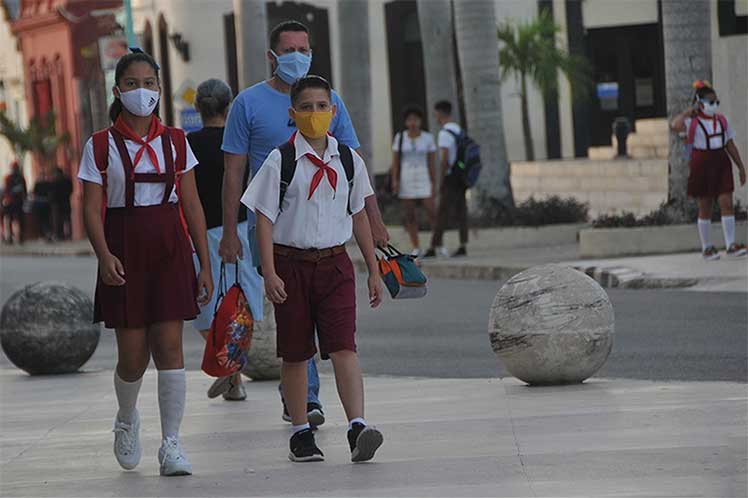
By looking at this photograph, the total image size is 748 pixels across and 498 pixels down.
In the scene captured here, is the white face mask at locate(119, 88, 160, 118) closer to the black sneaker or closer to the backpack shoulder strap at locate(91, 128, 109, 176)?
the backpack shoulder strap at locate(91, 128, 109, 176)

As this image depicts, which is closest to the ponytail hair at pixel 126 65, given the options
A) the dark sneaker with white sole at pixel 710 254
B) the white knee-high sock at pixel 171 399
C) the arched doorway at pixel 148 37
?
the white knee-high sock at pixel 171 399

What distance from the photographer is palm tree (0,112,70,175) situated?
51000 mm

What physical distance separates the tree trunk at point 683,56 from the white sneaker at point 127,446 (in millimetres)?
15041

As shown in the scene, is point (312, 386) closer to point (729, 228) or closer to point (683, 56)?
point (729, 228)

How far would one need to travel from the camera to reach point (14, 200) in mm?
48594

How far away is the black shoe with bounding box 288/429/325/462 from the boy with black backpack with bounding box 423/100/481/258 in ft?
48.3

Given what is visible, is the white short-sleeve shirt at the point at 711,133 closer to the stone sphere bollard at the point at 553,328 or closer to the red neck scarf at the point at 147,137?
the stone sphere bollard at the point at 553,328

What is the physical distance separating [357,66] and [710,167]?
10187 millimetres

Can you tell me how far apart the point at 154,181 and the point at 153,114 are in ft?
1.19

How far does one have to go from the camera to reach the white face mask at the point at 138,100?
8.82 metres

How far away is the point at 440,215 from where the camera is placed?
2439 centimetres

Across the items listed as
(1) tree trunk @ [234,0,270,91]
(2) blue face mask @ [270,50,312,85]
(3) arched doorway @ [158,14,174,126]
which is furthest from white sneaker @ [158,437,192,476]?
(3) arched doorway @ [158,14,174,126]

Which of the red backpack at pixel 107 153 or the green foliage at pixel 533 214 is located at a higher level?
the red backpack at pixel 107 153

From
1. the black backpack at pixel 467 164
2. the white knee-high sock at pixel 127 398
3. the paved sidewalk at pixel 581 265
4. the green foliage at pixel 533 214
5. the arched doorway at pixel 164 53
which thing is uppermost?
the arched doorway at pixel 164 53
